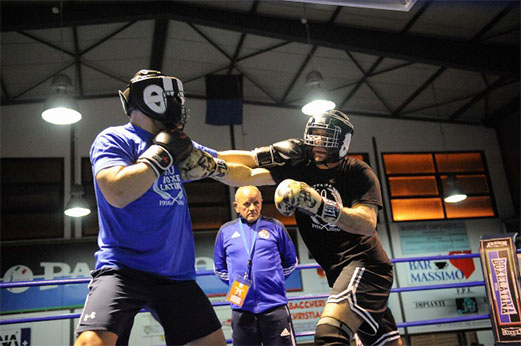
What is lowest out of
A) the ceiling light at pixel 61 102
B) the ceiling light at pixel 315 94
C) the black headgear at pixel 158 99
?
the black headgear at pixel 158 99

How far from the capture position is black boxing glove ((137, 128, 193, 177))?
5.69ft

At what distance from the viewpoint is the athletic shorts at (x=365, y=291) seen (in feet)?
7.22

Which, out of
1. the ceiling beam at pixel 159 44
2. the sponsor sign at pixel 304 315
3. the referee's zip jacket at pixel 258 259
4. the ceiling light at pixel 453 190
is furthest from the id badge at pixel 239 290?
the ceiling light at pixel 453 190

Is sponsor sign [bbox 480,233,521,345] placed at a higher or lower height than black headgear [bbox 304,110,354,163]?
lower

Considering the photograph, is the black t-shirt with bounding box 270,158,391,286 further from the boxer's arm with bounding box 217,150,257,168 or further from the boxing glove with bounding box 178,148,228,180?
the boxing glove with bounding box 178,148,228,180

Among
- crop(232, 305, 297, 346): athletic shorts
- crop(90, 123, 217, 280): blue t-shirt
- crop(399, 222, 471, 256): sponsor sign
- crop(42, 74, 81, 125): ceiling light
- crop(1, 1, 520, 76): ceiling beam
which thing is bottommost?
crop(232, 305, 297, 346): athletic shorts

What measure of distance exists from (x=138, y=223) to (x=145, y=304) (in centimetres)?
32

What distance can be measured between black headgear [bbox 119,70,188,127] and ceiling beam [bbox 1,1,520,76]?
5.69 meters

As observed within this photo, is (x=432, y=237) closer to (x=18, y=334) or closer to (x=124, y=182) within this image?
(x=18, y=334)

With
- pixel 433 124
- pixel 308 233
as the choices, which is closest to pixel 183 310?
pixel 308 233

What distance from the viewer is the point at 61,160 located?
9625 mm

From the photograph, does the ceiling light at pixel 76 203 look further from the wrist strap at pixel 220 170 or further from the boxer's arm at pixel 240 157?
the wrist strap at pixel 220 170

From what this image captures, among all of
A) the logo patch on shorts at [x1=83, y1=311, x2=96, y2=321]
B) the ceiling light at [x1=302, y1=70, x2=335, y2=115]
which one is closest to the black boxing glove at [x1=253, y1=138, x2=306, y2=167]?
the logo patch on shorts at [x1=83, y1=311, x2=96, y2=321]

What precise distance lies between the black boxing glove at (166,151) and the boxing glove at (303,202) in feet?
1.60
